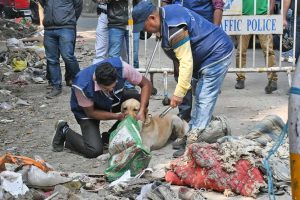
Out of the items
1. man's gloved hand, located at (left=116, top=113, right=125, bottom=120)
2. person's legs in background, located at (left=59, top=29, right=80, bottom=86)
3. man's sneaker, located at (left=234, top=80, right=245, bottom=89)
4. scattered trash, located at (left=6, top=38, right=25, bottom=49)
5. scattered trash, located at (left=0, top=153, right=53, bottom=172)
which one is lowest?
scattered trash, located at (left=6, top=38, right=25, bottom=49)

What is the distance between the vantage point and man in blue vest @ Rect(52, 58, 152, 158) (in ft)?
19.7

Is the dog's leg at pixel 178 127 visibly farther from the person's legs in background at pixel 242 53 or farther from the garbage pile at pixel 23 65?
the garbage pile at pixel 23 65

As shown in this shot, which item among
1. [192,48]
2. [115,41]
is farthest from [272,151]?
[115,41]

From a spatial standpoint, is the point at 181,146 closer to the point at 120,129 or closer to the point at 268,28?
the point at 120,129

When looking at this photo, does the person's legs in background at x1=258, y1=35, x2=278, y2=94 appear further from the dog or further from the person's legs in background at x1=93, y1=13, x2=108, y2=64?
the dog

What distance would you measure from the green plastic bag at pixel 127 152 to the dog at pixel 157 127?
23cm

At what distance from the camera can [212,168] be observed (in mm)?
4992

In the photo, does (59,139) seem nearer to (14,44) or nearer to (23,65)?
(23,65)

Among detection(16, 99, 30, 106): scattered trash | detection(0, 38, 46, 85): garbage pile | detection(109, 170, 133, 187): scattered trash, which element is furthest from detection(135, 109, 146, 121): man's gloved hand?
detection(0, 38, 46, 85): garbage pile

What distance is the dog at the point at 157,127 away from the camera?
6172 mm

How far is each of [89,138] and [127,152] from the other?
93 centimetres

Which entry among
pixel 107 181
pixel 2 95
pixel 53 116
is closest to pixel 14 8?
pixel 2 95

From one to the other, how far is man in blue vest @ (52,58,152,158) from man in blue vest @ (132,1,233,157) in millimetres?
556

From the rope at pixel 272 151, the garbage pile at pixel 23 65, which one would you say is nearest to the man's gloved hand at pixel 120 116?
the rope at pixel 272 151
